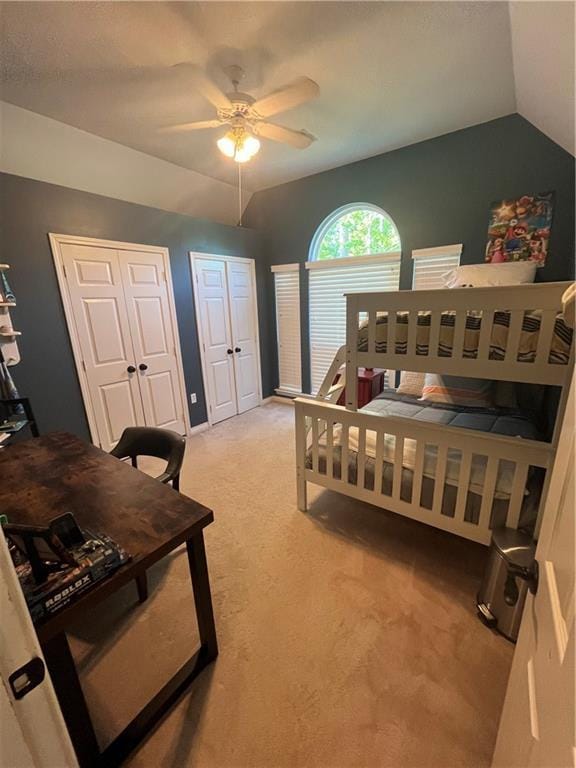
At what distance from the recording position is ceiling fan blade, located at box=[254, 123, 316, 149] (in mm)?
1982

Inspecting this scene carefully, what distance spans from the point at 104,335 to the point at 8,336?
698 millimetres

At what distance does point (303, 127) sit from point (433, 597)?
346cm

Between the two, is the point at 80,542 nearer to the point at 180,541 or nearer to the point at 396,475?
the point at 180,541

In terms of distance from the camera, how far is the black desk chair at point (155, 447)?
167 cm

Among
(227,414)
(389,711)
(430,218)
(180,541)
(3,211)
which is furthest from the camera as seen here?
(227,414)

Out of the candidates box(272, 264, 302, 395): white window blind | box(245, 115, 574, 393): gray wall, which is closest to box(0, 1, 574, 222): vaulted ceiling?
box(245, 115, 574, 393): gray wall

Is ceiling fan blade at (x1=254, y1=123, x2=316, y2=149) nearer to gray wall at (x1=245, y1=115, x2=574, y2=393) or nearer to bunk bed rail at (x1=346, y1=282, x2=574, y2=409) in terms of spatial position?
bunk bed rail at (x1=346, y1=282, x2=574, y2=409)

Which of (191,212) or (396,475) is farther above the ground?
(191,212)

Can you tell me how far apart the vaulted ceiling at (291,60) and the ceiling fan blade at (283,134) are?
0.32m

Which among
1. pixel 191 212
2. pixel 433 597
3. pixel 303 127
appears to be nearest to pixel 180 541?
pixel 433 597

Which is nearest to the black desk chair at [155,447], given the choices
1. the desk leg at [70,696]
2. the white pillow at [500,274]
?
the desk leg at [70,696]

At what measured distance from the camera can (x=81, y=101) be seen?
7.00 feet

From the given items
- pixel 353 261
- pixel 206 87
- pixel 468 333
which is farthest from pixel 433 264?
pixel 206 87

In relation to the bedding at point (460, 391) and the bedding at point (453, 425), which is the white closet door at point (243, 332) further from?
the bedding at point (460, 391)
